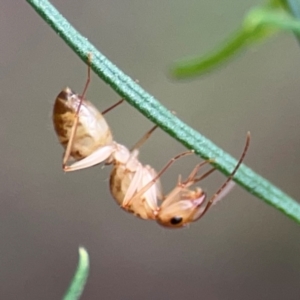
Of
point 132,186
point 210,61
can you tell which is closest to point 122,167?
point 132,186

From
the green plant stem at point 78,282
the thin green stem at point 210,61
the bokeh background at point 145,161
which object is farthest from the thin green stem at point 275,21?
the bokeh background at point 145,161

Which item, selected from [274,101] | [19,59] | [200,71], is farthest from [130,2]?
[200,71]

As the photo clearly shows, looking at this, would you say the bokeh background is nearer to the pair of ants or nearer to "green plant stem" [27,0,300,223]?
the pair of ants

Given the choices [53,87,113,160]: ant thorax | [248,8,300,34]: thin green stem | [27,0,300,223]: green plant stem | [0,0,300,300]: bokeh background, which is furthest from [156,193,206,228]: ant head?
[0,0,300,300]: bokeh background

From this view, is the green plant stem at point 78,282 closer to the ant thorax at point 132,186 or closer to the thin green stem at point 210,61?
the thin green stem at point 210,61

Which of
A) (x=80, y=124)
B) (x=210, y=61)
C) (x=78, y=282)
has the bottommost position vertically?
(x=78, y=282)

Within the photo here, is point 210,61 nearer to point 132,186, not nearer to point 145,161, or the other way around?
point 132,186

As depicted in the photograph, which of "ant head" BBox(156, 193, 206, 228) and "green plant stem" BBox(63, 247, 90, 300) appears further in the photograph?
"ant head" BBox(156, 193, 206, 228)

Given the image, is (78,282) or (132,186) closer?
(78,282)
